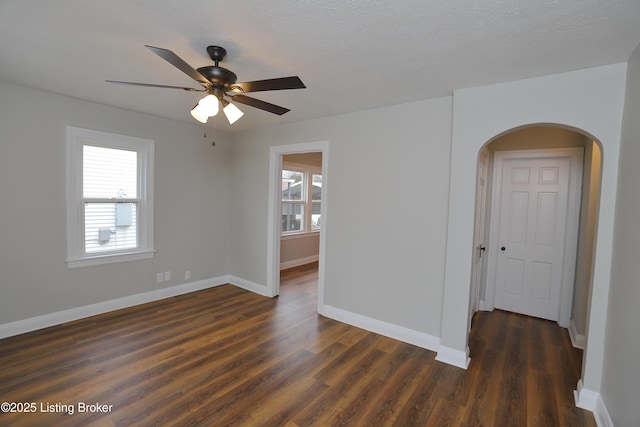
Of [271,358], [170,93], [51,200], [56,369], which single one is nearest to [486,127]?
[271,358]

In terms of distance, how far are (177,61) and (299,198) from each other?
5.14 m

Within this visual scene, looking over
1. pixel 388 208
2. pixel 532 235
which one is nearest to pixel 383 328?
pixel 388 208

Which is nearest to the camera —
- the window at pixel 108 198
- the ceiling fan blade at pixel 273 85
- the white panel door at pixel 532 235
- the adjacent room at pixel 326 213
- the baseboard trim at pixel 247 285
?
the ceiling fan blade at pixel 273 85

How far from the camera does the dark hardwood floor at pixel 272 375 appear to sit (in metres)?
2.12

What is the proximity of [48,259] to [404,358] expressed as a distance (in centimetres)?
389

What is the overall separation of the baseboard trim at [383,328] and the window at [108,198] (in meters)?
2.63

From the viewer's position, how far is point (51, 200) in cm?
329

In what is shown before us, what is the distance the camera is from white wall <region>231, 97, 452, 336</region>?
10.0 feet

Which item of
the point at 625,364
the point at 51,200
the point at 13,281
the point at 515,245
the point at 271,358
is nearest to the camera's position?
the point at 625,364

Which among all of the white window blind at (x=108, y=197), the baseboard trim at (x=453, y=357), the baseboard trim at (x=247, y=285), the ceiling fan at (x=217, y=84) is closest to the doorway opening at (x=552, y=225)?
the baseboard trim at (x=453, y=357)

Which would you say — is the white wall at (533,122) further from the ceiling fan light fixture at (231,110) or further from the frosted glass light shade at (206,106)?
the frosted glass light shade at (206,106)

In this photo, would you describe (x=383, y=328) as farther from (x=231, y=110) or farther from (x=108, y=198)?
(x=108, y=198)

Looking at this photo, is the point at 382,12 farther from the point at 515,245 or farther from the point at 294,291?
the point at 294,291

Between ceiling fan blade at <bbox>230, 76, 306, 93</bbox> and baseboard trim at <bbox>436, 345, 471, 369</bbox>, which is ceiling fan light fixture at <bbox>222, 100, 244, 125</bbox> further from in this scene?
baseboard trim at <bbox>436, 345, 471, 369</bbox>
